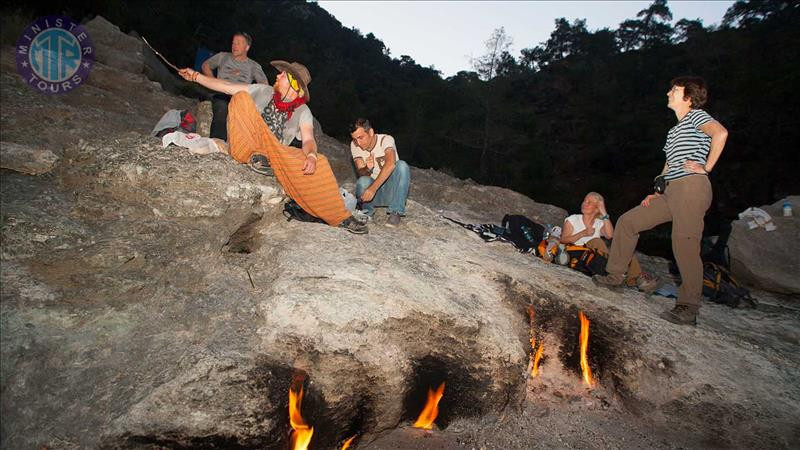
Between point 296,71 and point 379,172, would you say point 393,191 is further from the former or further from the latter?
point 296,71

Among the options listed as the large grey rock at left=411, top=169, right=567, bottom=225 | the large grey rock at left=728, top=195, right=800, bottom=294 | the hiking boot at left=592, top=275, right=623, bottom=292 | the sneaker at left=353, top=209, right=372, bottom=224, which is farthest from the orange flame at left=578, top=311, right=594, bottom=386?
the large grey rock at left=728, top=195, right=800, bottom=294

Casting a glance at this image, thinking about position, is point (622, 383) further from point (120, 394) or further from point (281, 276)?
point (120, 394)

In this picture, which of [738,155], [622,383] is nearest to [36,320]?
[622,383]

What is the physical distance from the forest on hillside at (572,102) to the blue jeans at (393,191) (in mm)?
7498

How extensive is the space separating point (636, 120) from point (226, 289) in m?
32.3

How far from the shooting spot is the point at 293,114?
3.90 m

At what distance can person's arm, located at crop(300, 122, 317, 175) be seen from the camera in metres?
3.56

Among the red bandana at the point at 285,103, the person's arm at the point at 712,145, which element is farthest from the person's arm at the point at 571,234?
the red bandana at the point at 285,103

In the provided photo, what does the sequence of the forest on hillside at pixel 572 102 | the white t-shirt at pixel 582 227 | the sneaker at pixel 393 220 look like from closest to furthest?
1. the sneaker at pixel 393 220
2. the white t-shirt at pixel 582 227
3. the forest on hillside at pixel 572 102

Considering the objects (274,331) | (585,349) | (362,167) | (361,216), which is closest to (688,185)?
(585,349)

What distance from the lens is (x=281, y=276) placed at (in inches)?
119

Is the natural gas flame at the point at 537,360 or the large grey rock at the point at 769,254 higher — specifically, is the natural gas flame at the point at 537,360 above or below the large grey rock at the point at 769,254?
below

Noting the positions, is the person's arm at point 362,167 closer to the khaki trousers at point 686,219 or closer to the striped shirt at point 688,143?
the khaki trousers at point 686,219

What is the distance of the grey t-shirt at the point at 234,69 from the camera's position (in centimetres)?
490
